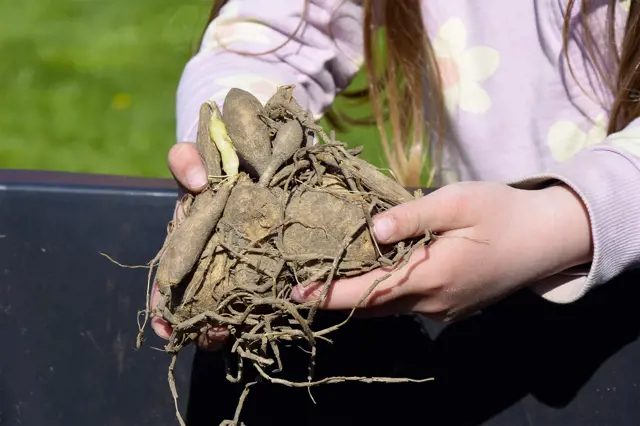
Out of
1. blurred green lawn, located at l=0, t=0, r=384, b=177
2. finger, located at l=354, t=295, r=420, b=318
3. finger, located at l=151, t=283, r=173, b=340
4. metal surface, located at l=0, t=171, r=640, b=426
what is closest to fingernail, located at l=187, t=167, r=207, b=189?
finger, located at l=151, t=283, r=173, b=340

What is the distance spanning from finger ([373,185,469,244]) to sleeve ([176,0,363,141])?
41 centimetres

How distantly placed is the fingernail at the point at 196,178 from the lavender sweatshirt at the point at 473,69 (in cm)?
26

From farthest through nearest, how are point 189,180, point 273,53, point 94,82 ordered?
point 94,82 < point 273,53 < point 189,180

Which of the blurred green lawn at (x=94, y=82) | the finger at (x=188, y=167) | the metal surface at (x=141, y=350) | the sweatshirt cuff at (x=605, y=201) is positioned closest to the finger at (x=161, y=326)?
the finger at (x=188, y=167)

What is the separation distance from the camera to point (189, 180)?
0.98 meters

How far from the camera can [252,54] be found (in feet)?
4.35

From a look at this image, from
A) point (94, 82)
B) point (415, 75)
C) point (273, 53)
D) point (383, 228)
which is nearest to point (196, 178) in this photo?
point (383, 228)

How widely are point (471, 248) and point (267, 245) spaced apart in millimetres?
247

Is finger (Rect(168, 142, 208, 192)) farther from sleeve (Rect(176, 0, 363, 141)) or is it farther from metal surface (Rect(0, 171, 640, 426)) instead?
metal surface (Rect(0, 171, 640, 426))

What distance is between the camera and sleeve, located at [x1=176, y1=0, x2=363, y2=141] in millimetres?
1266

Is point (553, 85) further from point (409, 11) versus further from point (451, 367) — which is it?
point (451, 367)

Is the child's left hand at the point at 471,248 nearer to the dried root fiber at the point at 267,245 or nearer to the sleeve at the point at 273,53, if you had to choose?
the dried root fiber at the point at 267,245

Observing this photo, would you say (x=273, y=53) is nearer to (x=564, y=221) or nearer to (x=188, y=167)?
(x=188, y=167)

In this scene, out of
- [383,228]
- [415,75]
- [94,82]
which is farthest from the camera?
[94,82]
